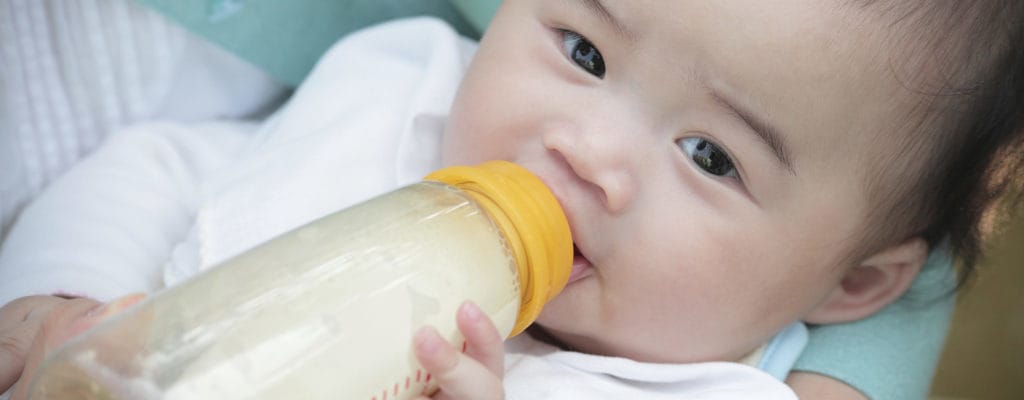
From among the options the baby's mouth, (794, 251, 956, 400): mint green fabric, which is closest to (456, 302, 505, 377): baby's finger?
the baby's mouth

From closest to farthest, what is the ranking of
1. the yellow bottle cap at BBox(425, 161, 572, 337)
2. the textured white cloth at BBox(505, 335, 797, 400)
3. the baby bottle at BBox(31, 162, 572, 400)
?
1. the baby bottle at BBox(31, 162, 572, 400)
2. the yellow bottle cap at BBox(425, 161, 572, 337)
3. the textured white cloth at BBox(505, 335, 797, 400)

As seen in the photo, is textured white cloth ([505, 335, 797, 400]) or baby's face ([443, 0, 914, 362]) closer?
baby's face ([443, 0, 914, 362])

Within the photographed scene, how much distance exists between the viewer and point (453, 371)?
57cm

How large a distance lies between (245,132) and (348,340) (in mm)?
694

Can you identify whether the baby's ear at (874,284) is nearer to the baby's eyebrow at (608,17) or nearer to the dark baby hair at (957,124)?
the dark baby hair at (957,124)

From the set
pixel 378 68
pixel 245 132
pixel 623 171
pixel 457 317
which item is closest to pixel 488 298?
pixel 457 317

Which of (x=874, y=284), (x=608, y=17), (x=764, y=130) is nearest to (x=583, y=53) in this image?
(x=608, y=17)

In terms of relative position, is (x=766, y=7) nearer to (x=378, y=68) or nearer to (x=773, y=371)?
(x=773, y=371)

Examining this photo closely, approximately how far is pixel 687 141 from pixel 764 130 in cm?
6

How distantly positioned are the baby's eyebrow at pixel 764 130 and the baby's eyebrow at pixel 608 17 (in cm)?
8

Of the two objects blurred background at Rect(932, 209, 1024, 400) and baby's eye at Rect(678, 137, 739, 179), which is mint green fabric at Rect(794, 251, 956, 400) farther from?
blurred background at Rect(932, 209, 1024, 400)

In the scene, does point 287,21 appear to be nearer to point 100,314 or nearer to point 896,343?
point 100,314

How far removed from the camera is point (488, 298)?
0.62 meters

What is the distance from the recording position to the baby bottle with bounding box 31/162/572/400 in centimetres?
52
